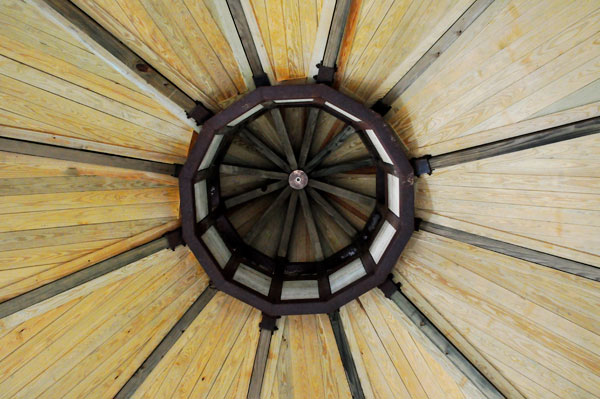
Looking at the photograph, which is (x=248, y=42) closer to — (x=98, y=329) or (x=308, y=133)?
(x=308, y=133)

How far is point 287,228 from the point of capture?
20.9ft

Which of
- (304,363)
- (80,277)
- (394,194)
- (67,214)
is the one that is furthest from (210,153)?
(304,363)

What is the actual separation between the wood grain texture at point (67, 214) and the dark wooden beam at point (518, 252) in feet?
12.0

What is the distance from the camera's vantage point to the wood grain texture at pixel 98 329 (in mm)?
3710

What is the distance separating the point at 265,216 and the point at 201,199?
193 cm

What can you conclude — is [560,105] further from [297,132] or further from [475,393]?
[297,132]

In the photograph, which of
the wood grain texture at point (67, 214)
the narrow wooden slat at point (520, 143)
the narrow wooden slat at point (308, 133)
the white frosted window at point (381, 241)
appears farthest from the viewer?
the narrow wooden slat at point (308, 133)

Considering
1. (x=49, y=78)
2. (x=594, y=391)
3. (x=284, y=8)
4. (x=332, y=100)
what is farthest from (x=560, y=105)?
(x=49, y=78)

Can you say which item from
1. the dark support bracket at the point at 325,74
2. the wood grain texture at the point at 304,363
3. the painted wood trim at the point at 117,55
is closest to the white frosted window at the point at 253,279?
the wood grain texture at the point at 304,363

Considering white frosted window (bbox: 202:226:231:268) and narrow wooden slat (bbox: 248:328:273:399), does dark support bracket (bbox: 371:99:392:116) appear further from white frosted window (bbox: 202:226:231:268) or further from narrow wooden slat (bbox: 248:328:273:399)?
narrow wooden slat (bbox: 248:328:273:399)

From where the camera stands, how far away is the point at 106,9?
10.0 feet

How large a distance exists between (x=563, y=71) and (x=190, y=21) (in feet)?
11.8

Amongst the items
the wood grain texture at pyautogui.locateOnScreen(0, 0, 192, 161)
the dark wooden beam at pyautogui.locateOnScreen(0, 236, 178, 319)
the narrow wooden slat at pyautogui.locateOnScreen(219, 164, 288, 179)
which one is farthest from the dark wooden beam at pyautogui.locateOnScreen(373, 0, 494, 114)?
the dark wooden beam at pyautogui.locateOnScreen(0, 236, 178, 319)

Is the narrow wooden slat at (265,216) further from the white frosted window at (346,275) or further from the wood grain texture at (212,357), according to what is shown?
the white frosted window at (346,275)
